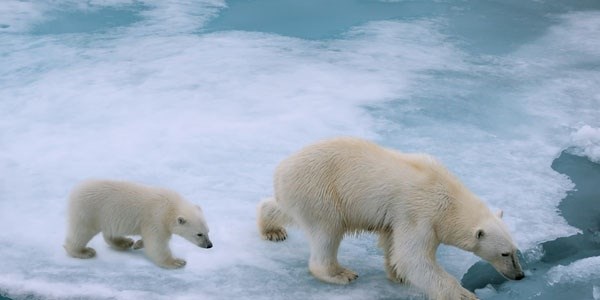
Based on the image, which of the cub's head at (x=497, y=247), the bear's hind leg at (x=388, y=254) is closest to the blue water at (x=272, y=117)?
the bear's hind leg at (x=388, y=254)

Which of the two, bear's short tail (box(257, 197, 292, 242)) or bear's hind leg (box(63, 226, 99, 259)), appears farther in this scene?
bear's short tail (box(257, 197, 292, 242))

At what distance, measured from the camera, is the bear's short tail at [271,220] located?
13.9 feet

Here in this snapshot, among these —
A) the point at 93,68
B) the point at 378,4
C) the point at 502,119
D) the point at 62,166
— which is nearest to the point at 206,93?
the point at 93,68

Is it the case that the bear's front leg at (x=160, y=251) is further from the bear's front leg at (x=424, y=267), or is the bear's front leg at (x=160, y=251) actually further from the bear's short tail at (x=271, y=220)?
the bear's front leg at (x=424, y=267)

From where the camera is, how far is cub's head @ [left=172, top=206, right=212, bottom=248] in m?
3.90

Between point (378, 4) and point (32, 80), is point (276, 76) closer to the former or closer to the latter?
point (32, 80)

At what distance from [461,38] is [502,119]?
2.36 meters

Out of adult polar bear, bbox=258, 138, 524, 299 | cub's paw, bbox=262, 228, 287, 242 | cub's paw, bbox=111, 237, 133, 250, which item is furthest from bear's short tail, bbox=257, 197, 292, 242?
cub's paw, bbox=111, 237, 133, 250

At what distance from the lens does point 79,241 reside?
3955 millimetres

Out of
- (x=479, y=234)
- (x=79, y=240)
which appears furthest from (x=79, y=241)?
(x=479, y=234)

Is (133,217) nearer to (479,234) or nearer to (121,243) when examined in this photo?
(121,243)

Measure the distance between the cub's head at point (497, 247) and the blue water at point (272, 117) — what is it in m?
0.30

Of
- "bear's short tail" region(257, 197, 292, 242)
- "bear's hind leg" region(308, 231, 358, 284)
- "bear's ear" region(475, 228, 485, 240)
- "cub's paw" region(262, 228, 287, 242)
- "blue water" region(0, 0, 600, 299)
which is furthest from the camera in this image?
"cub's paw" region(262, 228, 287, 242)

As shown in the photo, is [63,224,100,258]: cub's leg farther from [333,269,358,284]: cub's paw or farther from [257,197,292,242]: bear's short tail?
[333,269,358,284]: cub's paw
